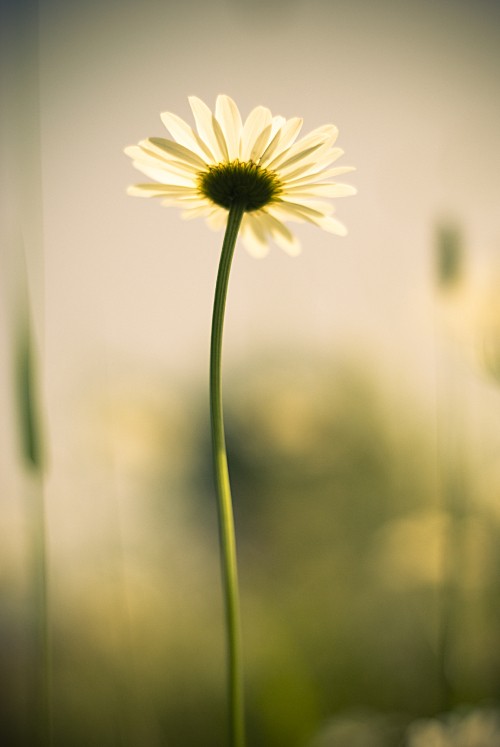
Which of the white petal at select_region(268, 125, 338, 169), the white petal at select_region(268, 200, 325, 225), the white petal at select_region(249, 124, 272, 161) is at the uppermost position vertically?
the white petal at select_region(249, 124, 272, 161)

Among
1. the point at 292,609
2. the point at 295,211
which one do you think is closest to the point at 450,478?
the point at 295,211

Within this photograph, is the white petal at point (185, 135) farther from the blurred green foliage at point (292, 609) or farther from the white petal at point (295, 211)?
the blurred green foliage at point (292, 609)

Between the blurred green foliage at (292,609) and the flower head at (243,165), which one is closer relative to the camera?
the flower head at (243,165)

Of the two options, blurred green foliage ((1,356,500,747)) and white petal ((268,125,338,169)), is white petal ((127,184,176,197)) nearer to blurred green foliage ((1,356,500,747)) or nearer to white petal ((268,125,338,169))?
white petal ((268,125,338,169))

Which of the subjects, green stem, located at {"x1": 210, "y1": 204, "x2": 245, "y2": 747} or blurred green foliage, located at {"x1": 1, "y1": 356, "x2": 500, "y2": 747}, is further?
blurred green foliage, located at {"x1": 1, "y1": 356, "x2": 500, "y2": 747}

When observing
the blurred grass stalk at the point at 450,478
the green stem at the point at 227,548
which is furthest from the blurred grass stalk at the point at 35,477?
the blurred grass stalk at the point at 450,478

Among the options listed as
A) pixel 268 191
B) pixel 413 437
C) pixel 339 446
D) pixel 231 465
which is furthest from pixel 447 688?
pixel 231 465

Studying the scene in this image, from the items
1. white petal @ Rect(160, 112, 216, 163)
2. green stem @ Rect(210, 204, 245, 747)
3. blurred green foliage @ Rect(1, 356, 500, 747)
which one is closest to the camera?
green stem @ Rect(210, 204, 245, 747)

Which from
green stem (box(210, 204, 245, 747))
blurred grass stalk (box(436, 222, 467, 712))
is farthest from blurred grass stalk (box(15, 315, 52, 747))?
→ blurred grass stalk (box(436, 222, 467, 712))
